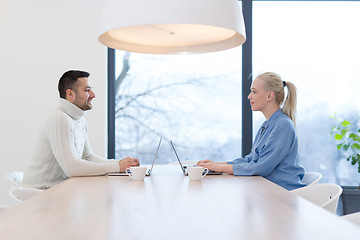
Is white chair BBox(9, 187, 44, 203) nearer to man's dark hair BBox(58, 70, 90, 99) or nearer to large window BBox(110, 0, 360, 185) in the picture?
man's dark hair BBox(58, 70, 90, 99)

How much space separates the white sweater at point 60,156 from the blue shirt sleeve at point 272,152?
0.80 metres

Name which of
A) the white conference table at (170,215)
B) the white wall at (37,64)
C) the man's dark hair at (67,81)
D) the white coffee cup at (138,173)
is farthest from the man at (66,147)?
the white wall at (37,64)

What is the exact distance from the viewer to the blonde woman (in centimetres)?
277

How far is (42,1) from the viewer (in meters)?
4.43

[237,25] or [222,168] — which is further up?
[237,25]

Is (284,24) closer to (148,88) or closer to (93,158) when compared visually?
(148,88)

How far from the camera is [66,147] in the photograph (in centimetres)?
278

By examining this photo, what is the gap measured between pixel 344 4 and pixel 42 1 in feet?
10.2

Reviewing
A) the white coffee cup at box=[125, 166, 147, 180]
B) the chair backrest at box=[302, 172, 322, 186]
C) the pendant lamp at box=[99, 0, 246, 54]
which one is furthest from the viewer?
the chair backrest at box=[302, 172, 322, 186]

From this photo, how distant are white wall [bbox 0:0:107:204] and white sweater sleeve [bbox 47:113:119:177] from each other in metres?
1.56

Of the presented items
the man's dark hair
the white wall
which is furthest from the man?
the white wall

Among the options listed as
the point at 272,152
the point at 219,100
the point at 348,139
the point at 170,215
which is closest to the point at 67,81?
the point at 272,152

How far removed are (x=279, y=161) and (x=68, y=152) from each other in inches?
51.3

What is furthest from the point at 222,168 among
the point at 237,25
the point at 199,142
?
the point at 199,142
